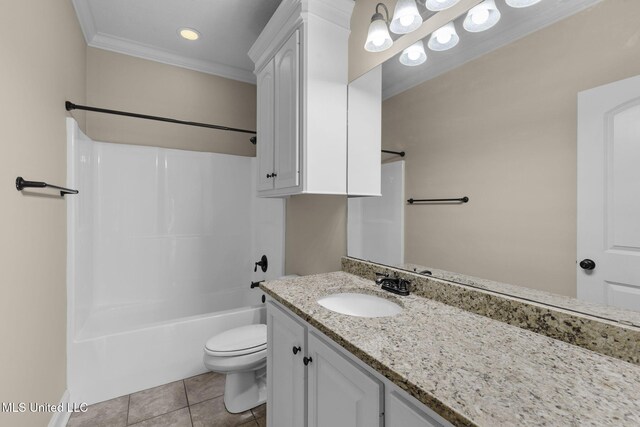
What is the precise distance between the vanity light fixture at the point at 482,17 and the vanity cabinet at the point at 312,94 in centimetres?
68

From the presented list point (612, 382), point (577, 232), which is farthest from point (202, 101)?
point (612, 382)

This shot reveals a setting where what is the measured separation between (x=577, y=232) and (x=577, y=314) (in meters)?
0.24

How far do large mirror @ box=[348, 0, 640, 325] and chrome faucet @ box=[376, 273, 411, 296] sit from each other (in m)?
0.08

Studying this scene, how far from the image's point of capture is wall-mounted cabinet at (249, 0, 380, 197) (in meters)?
1.46

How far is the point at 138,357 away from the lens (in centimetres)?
186

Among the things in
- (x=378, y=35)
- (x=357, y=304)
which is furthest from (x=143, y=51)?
(x=357, y=304)

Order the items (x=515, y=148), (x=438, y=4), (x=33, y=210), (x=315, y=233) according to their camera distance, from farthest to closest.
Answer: (x=315, y=233)
(x=33, y=210)
(x=438, y=4)
(x=515, y=148)

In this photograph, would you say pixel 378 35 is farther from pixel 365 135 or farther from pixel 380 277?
Answer: pixel 380 277

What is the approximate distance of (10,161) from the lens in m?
1.05

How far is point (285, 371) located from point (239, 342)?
70 cm

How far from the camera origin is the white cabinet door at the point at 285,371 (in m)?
1.05

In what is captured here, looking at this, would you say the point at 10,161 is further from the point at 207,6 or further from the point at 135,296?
the point at 135,296

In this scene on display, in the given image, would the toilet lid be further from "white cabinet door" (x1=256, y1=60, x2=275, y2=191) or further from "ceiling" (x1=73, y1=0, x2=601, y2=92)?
"ceiling" (x1=73, y1=0, x2=601, y2=92)

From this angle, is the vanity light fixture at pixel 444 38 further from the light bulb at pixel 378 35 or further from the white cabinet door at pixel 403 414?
the white cabinet door at pixel 403 414
